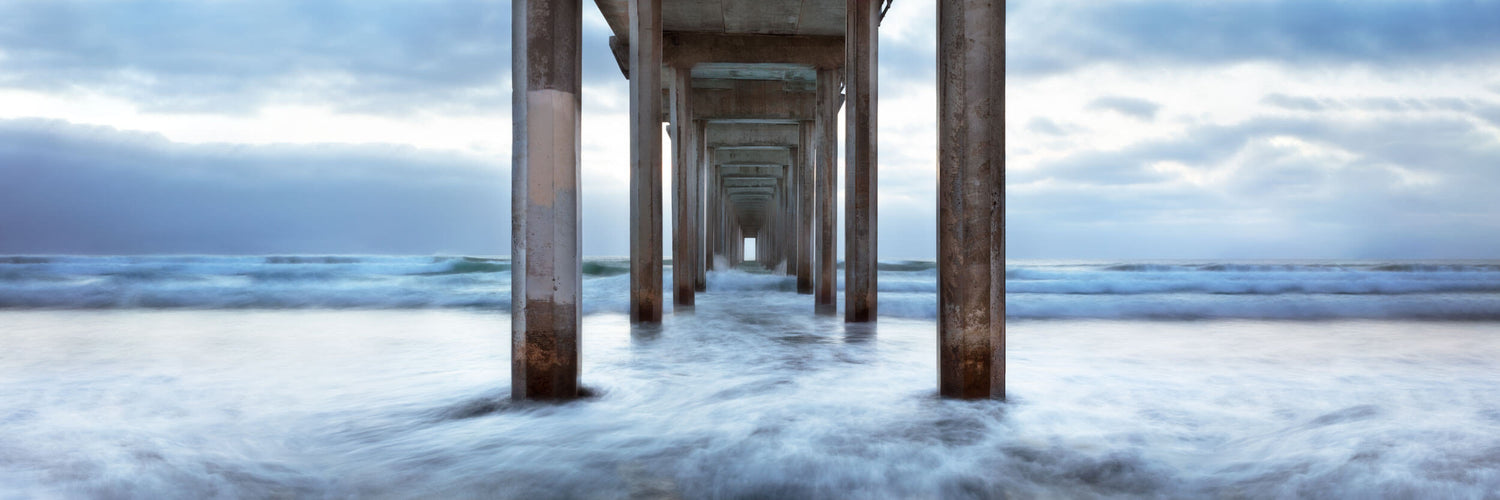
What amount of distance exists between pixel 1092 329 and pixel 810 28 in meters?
6.48

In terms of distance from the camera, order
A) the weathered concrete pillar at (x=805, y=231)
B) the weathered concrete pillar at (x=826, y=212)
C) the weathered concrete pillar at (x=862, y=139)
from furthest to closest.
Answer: the weathered concrete pillar at (x=805, y=231) < the weathered concrete pillar at (x=826, y=212) < the weathered concrete pillar at (x=862, y=139)

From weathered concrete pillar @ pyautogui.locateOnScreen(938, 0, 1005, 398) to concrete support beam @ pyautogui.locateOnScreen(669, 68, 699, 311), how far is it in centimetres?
734

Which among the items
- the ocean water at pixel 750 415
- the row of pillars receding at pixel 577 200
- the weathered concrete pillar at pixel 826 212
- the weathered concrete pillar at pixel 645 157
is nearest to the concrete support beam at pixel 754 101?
the weathered concrete pillar at pixel 826 212

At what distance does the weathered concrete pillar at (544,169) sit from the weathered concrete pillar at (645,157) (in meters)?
4.39

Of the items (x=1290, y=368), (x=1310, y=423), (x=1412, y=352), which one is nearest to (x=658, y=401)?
(x=1310, y=423)

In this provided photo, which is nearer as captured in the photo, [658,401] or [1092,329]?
[658,401]

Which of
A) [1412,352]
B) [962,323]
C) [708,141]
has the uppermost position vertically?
[708,141]

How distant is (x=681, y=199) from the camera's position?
11258mm

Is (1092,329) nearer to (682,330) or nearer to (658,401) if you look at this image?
(682,330)

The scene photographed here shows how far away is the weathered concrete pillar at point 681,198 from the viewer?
11.0m

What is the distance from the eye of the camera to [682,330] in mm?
8211

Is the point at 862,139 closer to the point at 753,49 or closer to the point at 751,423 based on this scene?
the point at 753,49

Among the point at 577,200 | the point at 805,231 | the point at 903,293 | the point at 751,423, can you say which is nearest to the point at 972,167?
the point at 751,423

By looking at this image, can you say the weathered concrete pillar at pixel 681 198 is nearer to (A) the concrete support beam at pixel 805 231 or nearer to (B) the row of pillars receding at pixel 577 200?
(A) the concrete support beam at pixel 805 231
